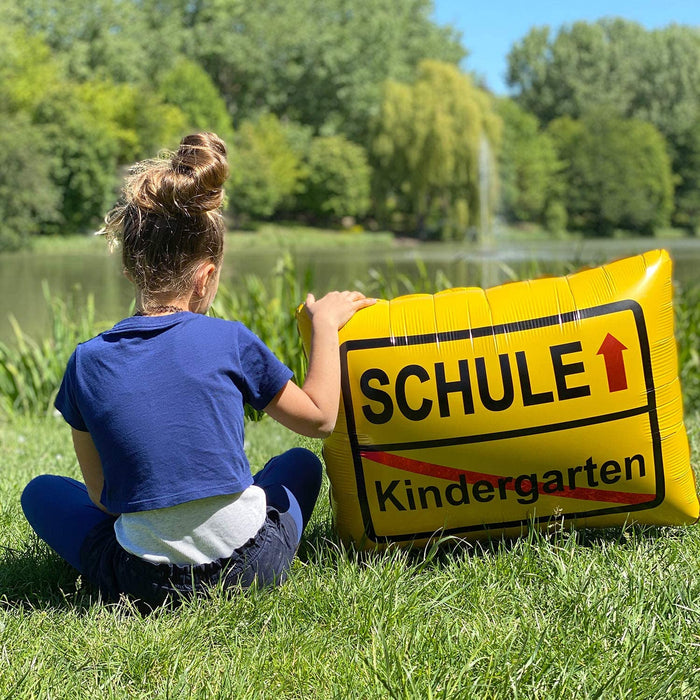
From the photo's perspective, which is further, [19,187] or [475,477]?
[19,187]

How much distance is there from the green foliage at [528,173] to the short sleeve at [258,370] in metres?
38.9

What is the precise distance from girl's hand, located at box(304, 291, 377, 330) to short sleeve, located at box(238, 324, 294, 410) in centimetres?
25

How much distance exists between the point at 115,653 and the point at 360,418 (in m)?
0.78

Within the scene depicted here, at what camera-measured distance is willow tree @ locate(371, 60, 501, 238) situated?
30.3 meters

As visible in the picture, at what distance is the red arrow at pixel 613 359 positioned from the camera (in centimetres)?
208

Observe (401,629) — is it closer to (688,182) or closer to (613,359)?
(613,359)

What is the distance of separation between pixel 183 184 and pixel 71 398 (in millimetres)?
538

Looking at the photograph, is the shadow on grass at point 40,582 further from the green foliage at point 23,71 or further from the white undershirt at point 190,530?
the green foliage at point 23,71

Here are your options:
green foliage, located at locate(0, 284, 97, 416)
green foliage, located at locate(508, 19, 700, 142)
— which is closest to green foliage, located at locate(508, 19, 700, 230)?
green foliage, located at locate(508, 19, 700, 142)

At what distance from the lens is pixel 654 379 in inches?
83.5

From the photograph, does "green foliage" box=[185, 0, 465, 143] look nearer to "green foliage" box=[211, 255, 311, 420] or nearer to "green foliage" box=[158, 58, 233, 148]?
"green foliage" box=[158, 58, 233, 148]

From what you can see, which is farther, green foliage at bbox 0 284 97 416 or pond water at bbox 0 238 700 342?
pond water at bbox 0 238 700 342

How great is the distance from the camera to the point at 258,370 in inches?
73.4

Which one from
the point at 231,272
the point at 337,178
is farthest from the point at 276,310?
the point at 337,178
